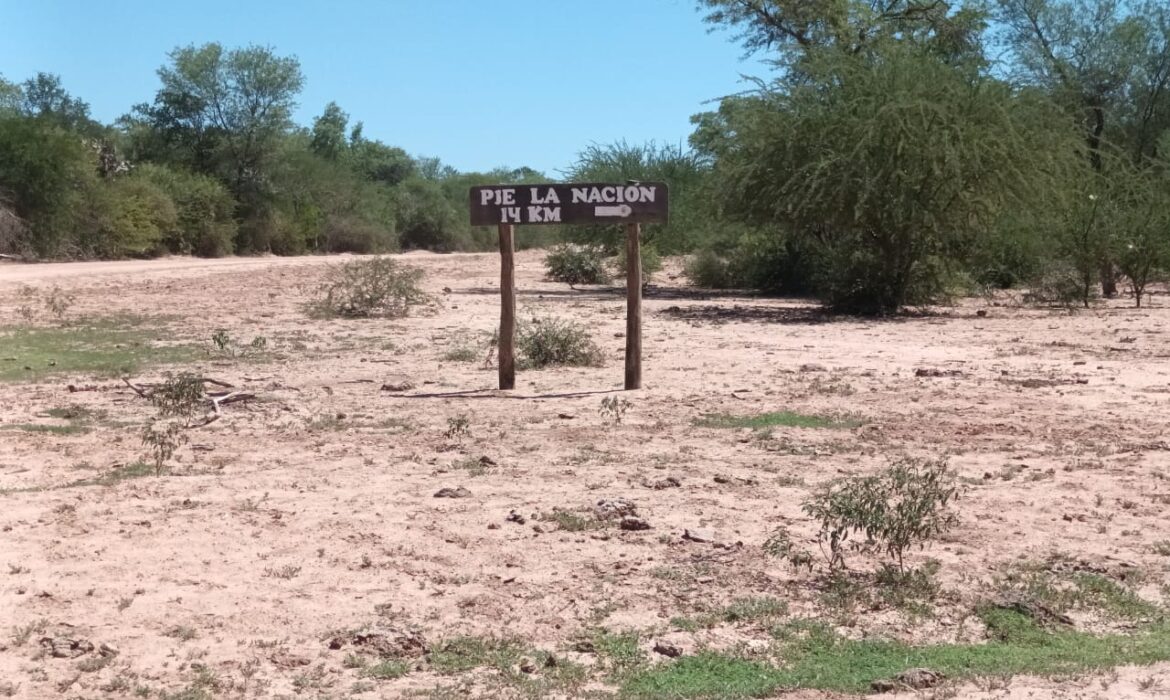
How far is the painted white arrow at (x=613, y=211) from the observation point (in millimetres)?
12555

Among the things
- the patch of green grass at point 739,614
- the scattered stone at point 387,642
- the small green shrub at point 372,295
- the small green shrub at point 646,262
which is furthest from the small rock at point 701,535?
the small green shrub at point 646,262

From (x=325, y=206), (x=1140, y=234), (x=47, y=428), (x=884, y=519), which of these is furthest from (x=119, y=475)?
(x=325, y=206)

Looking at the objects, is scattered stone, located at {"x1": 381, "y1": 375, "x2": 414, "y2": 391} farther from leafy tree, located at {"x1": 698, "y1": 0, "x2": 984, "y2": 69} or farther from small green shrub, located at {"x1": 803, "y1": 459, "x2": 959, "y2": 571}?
leafy tree, located at {"x1": 698, "y1": 0, "x2": 984, "y2": 69}

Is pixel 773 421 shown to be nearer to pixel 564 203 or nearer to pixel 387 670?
pixel 564 203

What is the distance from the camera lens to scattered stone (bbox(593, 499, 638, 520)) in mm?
7582

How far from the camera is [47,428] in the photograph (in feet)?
34.7

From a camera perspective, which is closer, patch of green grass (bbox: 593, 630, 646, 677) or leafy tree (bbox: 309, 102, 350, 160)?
patch of green grass (bbox: 593, 630, 646, 677)

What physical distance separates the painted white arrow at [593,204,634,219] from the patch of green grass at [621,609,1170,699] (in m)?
7.43

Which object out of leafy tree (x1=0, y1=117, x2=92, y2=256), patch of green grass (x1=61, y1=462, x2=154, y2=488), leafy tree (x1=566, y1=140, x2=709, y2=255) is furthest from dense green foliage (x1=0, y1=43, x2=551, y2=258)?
patch of green grass (x1=61, y1=462, x2=154, y2=488)

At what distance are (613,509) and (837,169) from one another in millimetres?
17569

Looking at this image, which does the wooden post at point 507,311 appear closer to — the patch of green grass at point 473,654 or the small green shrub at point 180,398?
the small green shrub at point 180,398

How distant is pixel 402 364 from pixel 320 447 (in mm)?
5673

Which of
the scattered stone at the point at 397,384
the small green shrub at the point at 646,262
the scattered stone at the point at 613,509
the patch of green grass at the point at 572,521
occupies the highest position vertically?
the small green shrub at the point at 646,262

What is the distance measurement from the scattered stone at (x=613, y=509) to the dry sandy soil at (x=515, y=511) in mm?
85
